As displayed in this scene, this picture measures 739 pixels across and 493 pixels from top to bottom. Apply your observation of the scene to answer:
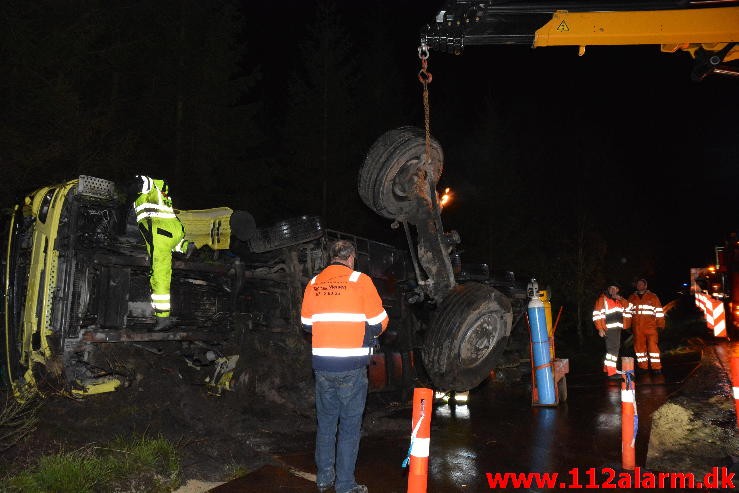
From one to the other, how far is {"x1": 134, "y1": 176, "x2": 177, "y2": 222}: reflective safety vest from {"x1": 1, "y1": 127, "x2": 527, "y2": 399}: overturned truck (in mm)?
303

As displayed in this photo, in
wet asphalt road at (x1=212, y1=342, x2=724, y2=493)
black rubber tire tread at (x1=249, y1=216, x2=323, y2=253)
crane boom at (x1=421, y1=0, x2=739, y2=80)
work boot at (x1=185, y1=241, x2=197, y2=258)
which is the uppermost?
crane boom at (x1=421, y1=0, x2=739, y2=80)

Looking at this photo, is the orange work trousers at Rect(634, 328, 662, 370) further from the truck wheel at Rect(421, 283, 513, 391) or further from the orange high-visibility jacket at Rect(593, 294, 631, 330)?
the truck wheel at Rect(421, 283, 513, 391)

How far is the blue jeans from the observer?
12.2 feet

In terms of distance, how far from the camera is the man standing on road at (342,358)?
12.3ft

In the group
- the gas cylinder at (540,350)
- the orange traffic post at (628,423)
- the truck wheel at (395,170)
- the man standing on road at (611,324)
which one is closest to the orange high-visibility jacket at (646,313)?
the man standing on road at (611,324)

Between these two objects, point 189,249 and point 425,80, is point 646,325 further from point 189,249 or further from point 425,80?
point 189,249

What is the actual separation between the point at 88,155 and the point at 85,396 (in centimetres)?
818

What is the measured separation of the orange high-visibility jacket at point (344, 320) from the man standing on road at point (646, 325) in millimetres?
7814

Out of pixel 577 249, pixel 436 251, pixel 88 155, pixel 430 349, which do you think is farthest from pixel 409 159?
pixel 577 249

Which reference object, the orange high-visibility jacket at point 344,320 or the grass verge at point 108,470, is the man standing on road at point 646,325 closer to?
the orange high-visibility jacket at point 344,320

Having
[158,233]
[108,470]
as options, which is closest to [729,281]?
[158,233]

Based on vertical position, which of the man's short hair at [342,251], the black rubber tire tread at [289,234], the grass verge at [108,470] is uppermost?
the black rubber tire tread at [289,234]

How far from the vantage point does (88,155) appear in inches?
456

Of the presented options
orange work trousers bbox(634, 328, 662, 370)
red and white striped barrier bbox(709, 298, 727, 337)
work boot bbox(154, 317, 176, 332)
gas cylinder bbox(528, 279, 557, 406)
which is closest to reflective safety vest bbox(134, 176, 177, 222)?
work boot bbox(154, 317, 176, 332)
